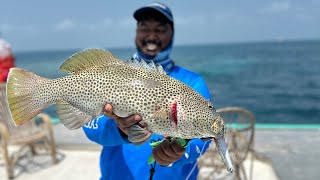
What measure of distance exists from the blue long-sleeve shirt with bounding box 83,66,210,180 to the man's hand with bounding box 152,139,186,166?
28 centimetres

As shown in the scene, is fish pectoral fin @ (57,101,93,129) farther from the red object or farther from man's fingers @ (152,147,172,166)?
the red object

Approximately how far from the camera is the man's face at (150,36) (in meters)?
2.81

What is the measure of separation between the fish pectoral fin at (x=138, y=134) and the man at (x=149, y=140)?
116mm

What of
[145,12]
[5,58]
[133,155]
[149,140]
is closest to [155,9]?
[145,12]

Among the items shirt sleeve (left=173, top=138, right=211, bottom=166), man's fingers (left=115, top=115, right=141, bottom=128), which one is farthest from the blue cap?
man's fingers (left=115, top=115, right=141, bottom=128)

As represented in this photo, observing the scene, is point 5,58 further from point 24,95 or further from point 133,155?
point 24,95

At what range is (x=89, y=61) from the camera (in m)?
1.98

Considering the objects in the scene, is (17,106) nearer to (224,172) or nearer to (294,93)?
(224,172)

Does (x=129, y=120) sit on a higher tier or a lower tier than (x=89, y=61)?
lower

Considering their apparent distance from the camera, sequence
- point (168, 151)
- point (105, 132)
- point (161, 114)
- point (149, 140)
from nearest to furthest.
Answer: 1. point (161, 114)
2. point (168, 151)
3. point (105, 132)
4. point (149, 140)

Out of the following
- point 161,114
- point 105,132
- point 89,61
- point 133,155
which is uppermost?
point 89,61

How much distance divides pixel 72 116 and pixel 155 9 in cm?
118

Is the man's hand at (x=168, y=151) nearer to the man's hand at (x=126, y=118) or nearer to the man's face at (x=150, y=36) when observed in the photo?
the man's hand at (x=126, y=118)

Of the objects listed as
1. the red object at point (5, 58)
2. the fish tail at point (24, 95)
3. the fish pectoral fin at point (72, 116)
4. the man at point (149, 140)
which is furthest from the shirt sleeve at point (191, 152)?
the red object at point (5, 58)
